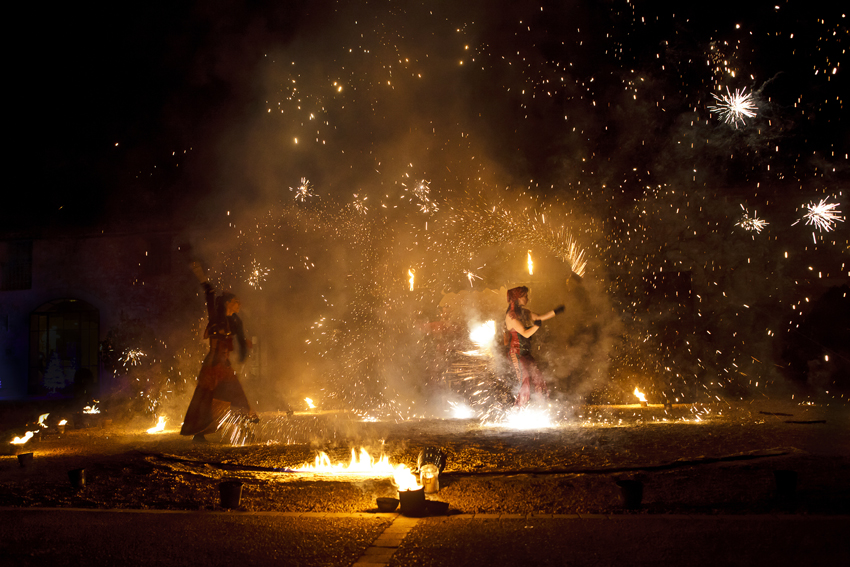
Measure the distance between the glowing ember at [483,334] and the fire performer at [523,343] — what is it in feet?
7.97

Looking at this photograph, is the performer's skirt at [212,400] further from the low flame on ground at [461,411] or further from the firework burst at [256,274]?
the firework burst at [256,274]

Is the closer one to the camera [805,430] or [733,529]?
[733,529]

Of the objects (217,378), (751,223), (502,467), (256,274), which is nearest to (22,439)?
(217,378)

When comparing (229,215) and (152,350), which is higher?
(229,215)

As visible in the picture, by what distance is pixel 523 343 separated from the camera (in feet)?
29.0

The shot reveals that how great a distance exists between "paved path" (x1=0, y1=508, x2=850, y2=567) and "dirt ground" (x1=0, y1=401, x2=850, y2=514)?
329 mm

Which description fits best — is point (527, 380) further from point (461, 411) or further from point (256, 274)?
point (256, 274)

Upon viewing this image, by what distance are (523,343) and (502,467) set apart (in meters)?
3.68

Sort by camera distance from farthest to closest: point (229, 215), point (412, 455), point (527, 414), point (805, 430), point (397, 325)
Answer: point (229, 215) < point (397, 325) < point (527, 414) < point (805, 430) < point (412, 455)

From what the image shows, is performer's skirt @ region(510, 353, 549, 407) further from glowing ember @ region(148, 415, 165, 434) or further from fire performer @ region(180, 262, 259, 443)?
glowing ember @ region(148, 415, 165, 434)

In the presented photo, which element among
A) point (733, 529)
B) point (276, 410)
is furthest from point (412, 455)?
point (276, 410)

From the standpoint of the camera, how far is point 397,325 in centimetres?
1217

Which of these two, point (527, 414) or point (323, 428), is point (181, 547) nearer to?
point (323, 428)

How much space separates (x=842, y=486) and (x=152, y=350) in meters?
14.8
